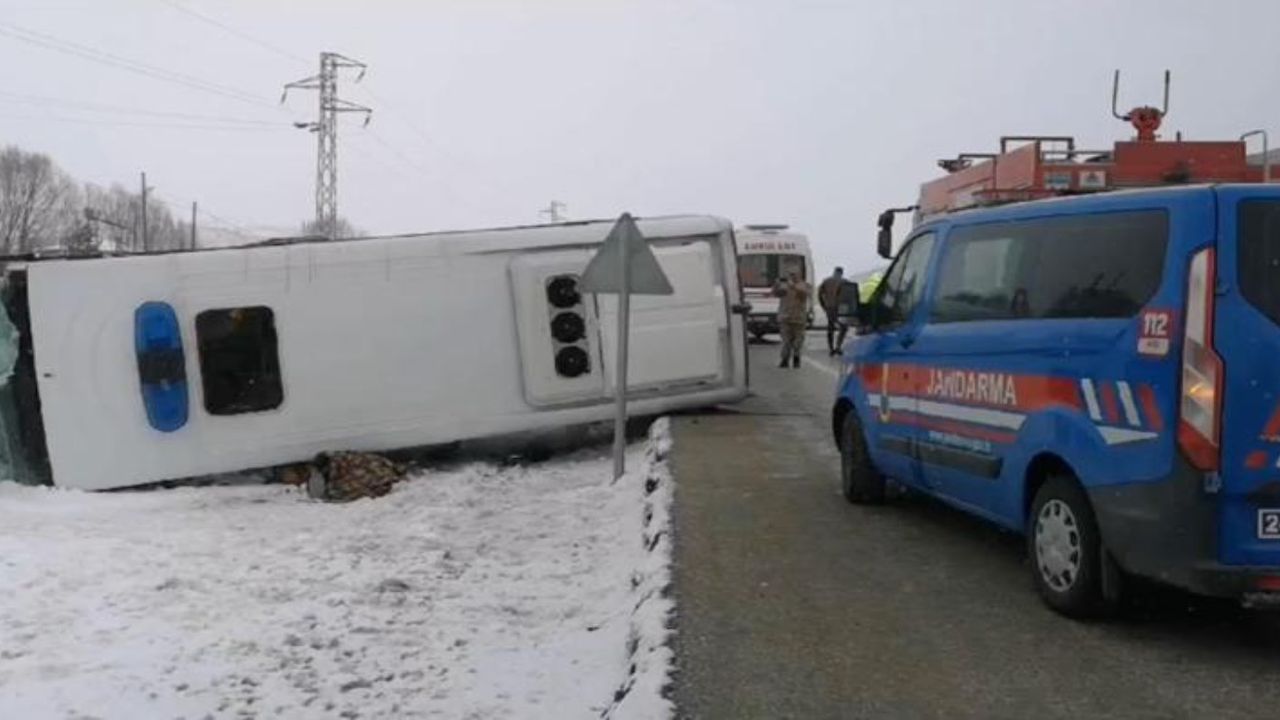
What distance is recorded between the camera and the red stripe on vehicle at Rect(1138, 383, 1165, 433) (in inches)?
191

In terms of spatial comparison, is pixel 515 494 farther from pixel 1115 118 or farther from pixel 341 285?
pixel 1115 118

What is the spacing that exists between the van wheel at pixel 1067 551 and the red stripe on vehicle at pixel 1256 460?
0.72m

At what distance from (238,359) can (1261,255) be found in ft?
33.4

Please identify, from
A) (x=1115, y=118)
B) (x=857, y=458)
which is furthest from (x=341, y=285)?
(x=1115, y=118)

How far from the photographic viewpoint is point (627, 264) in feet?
34.0

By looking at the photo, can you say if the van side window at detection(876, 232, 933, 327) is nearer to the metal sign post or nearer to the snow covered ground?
the snow covered ground

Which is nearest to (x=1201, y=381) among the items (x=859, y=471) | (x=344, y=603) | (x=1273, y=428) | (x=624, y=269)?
(x=1273, y=428)

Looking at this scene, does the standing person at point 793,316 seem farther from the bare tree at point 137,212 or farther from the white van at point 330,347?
the bare tree at point 137,212

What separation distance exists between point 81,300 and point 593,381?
17.0 feet

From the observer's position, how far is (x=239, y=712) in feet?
18.7

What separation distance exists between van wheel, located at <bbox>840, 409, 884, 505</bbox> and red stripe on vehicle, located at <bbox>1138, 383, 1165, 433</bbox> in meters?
3.32

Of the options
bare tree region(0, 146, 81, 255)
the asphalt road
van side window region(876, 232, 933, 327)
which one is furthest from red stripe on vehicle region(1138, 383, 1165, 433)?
bare tree region(0, 146, 81, 255)


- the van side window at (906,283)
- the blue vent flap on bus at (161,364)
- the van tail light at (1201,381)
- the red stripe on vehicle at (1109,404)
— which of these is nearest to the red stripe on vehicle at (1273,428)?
the van tail light at (1201,381)

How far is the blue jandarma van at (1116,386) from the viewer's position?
15.6 ft
